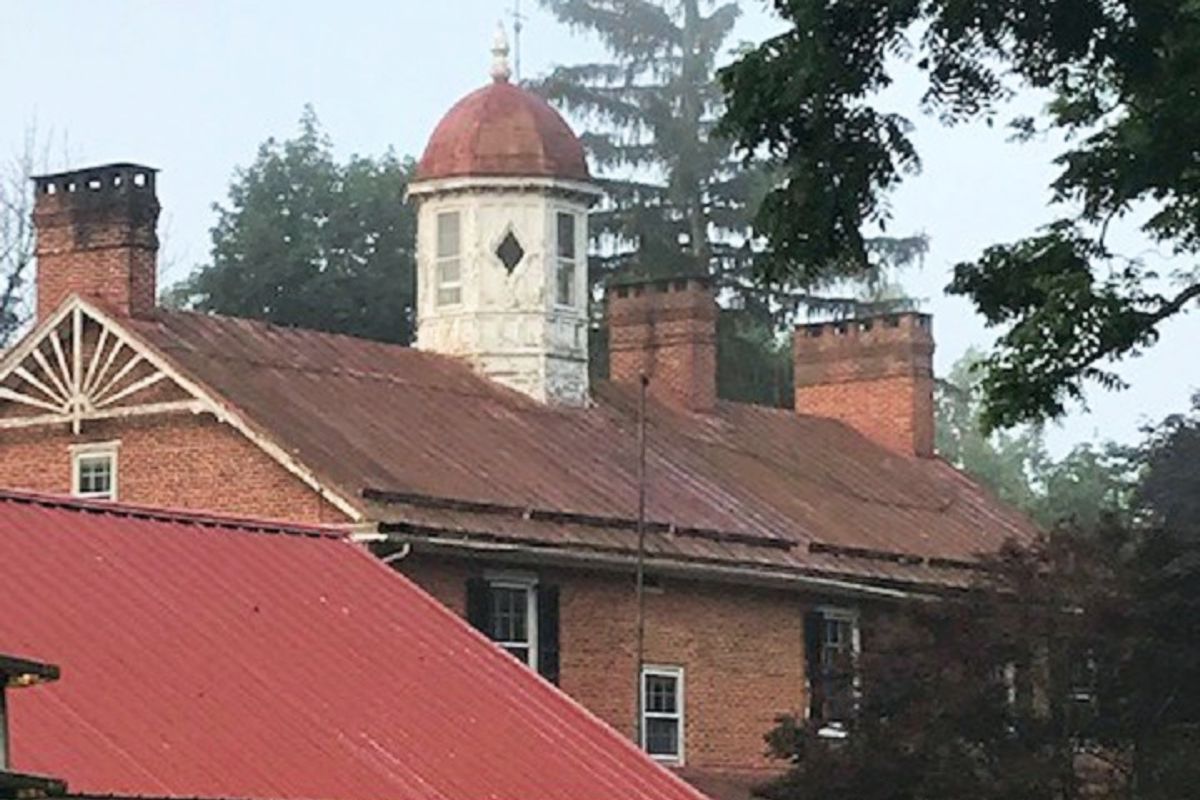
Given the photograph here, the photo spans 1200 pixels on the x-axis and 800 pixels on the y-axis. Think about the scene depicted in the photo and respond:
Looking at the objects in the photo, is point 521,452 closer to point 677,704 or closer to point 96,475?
point 677,704

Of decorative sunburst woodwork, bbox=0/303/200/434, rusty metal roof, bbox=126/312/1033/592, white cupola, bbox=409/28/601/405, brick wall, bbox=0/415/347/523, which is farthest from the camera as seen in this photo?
white cupola, bbox=409/28/601/405

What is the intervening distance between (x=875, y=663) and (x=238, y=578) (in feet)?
32.7

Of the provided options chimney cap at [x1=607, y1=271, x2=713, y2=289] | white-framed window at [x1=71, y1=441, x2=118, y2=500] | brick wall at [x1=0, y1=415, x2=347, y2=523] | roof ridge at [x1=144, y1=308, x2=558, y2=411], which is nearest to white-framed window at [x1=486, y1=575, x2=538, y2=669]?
brick wall at [x1=0, y1=415, x2=347, y2=523]

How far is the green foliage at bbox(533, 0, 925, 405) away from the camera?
83.8 m

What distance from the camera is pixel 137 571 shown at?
3428cm

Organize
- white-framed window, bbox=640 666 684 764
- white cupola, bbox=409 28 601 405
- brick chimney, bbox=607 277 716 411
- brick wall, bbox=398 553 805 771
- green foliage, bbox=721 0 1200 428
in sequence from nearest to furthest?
green foliage, bbox=721 0 1200 428 < brick wall, bbox=398 553 805 771 < white-framed window, bbox=640 666 684 764 < white cupola, bbox=409 28 601 405 < brick chimney, bbox=607 277 716 411

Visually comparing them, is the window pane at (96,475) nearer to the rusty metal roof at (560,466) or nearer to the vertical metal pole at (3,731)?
the rusty metal roof at (560,466)

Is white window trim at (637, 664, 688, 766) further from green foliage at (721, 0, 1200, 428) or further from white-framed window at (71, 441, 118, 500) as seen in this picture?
green foliage at (721, 0, 1200, 428)

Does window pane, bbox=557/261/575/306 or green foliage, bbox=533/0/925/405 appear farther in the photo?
green foliage, bbox=533/0/925/405

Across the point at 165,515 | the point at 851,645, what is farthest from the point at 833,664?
the point at 165,515

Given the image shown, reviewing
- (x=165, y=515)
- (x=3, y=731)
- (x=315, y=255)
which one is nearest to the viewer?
(x=3, y=731)

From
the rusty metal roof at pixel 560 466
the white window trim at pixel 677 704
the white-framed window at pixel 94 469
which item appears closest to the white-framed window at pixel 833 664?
A: the rusty metal roof at pixel 560 466

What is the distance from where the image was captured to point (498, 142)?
5294cm

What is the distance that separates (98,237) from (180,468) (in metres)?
3.92
